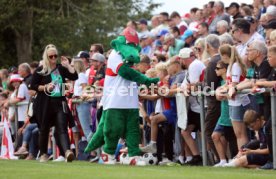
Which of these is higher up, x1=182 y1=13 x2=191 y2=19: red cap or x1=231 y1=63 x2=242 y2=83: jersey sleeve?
x1=182 y1=13 x2=191 y2=19: red cap

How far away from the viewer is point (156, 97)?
2011 centimetres

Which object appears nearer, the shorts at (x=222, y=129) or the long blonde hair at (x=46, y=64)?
the shorts at (x=222, y=129)

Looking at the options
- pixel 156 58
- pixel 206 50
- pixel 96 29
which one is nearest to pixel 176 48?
pixel 156 58

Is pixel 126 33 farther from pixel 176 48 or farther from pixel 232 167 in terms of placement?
pixel 176 48

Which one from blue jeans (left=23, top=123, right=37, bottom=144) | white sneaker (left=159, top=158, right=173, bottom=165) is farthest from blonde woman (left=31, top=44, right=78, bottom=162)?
blue jeans (left=23, top=123, right=37, bottom=144)

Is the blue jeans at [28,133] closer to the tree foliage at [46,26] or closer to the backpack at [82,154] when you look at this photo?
the backpack at [82,154]

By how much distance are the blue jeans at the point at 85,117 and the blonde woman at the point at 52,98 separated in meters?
1.81

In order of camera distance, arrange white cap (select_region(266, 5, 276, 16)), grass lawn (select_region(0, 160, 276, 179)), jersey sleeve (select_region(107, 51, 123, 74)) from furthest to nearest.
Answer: white cap (select_region(266, 5, 276, 16)), jersey sleeve (select_region(107, 51, 123, 74)), grass lawn (select_region(0, 160, 276, 179))

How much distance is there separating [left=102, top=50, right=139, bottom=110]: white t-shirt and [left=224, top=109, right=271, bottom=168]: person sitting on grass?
2.71 m

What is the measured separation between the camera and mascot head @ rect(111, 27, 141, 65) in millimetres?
18766

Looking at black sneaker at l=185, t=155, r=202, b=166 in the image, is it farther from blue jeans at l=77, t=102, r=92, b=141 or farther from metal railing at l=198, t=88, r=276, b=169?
blue jeans at l=77, t=102, r=92, b=141

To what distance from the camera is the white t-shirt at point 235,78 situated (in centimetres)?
1769

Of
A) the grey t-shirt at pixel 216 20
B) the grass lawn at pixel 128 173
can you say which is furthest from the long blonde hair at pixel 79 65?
the grass lawn at pixel 128 173

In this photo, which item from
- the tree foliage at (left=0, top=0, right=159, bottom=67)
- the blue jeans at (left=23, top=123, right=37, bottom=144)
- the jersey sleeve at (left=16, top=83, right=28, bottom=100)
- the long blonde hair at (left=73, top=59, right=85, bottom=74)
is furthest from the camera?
the tree foliage at (left=0, top=0, right=159, bottom=67)
